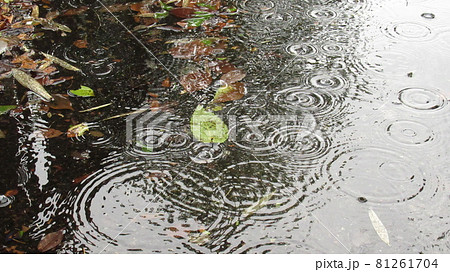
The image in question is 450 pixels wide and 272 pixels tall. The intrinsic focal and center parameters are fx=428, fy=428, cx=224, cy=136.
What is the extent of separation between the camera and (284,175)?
74.7 inches

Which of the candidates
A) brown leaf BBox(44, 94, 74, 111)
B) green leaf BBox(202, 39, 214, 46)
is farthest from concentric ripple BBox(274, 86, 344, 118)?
brown leaf BBox(44, 94, 74, 111)

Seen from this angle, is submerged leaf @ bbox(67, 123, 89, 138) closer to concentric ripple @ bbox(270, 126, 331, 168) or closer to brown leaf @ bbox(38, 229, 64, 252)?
brown leaf @ bbox(38, 229, 64, 252)

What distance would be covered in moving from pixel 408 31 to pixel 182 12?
162 centimetres

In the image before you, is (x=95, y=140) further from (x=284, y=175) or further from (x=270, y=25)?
(x=270, y=25)

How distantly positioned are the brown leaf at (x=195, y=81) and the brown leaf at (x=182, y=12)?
0.81m

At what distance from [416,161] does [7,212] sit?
180 cm

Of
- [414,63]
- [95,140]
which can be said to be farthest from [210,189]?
[414,63]

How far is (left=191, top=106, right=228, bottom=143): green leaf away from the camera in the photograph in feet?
6.89

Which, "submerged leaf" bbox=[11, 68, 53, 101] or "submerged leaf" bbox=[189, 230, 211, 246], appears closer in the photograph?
"submerged leaf" bbox=[189, 230, 211, 246]

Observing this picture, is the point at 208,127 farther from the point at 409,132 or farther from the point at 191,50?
the point at 409,132

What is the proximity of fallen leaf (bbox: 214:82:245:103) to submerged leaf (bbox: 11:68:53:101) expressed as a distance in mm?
950

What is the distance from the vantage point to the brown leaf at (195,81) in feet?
8.07

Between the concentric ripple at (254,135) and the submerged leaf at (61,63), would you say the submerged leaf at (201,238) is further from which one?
the submerged leaf at (61,63)

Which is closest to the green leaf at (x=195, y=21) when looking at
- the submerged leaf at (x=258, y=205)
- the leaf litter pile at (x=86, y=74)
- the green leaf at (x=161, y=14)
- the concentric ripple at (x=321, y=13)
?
the leaf litter pile at (x=86, y=74)
